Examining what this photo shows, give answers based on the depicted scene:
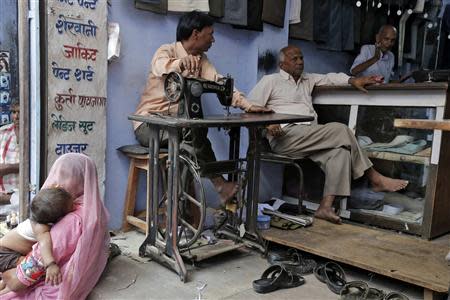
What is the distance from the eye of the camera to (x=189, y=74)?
10.3 feet

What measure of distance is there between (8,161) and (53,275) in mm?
1530

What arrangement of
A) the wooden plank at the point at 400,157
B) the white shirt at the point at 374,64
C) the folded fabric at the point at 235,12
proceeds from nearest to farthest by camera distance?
1. the wooden plank at the point at 400,157
2. the folded fabric at the point at 235,12
3. the white shirt at the point at 374,64

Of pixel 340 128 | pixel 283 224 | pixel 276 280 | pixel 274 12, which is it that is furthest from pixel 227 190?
pixel 274 12

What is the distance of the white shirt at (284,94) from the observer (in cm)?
388

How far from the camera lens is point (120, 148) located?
3.43 meters

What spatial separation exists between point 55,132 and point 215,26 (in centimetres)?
170

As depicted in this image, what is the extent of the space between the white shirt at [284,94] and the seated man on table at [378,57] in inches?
34.8

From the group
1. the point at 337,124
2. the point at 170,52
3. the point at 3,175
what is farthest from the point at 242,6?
the point at 3,175

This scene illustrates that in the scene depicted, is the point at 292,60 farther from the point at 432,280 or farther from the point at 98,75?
the point at 432,280

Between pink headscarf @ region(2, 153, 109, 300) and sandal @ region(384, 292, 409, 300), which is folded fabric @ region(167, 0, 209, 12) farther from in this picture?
sandal @ region(384, 292, 409, 300)

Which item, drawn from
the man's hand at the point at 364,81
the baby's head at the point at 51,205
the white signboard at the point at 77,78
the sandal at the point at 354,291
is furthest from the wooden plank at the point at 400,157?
the baby's head at the point at 51,205

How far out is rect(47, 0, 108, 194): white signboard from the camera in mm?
3008

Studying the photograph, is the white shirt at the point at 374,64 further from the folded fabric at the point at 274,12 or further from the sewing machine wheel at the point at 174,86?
the sewing machine wheel at the point at 174,86

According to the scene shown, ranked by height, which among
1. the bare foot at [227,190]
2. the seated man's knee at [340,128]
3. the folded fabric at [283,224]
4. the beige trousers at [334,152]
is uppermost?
the seated man's knee at [340,128]
